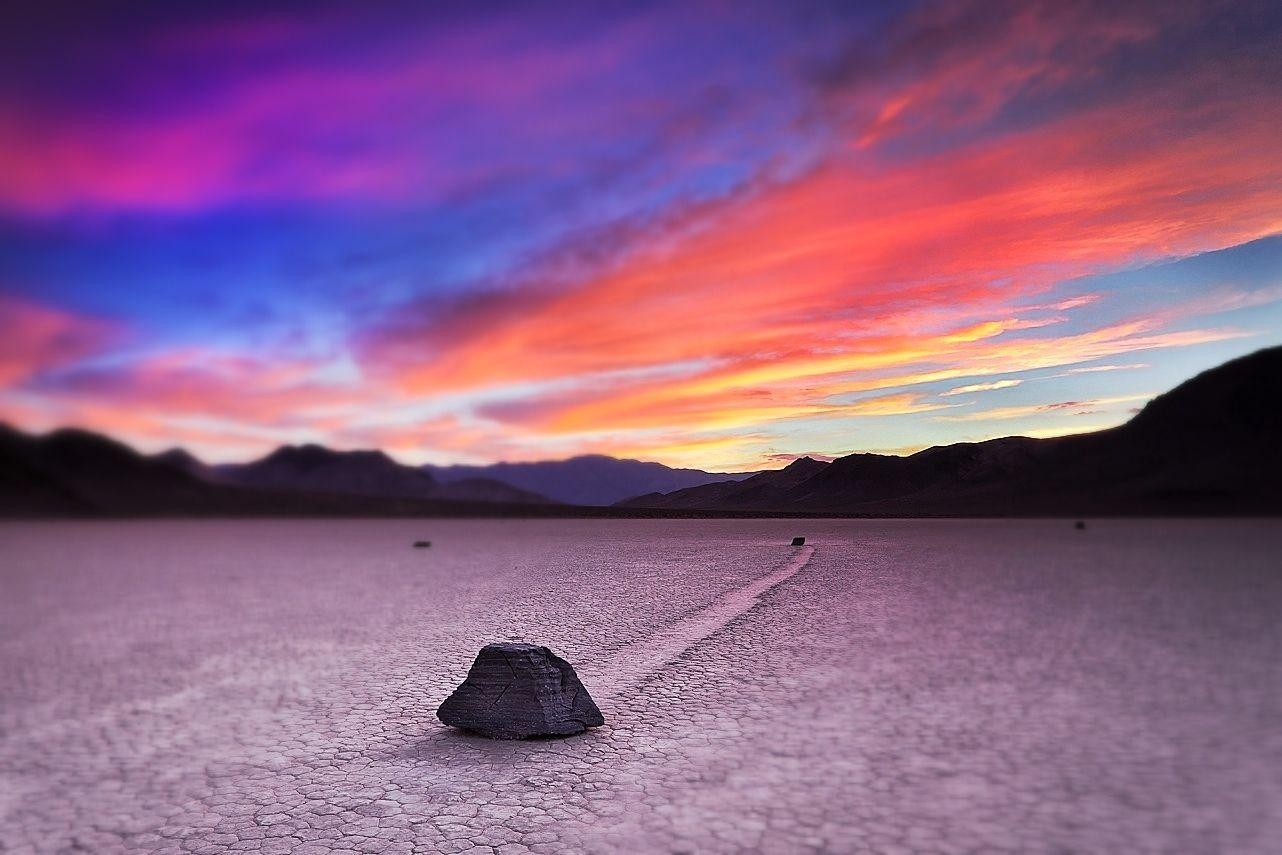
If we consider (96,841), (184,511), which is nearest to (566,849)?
(96,841)

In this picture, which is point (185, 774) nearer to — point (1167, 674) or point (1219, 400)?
point (1167, 674)

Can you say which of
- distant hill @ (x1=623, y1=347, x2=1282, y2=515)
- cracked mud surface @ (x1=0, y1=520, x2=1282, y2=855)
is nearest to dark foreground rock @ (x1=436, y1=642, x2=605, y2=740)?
cracked mud surface @ (x1=0, y1=520, x2=1282, y2=855)

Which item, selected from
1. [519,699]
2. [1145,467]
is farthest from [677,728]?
[1145,467]

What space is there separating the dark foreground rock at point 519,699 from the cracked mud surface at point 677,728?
6.0 inches

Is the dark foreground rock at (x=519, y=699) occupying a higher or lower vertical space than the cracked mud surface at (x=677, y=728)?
higher

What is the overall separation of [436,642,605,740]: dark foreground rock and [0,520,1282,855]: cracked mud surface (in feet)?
0.50

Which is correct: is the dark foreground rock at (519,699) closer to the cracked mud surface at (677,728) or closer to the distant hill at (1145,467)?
the cracked mud surface at (677,728)

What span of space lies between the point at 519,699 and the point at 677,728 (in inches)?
47.7

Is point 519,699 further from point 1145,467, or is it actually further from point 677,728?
point 1145,467

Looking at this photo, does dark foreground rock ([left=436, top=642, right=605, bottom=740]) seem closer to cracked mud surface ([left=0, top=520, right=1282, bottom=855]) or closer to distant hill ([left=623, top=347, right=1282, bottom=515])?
cracked mud surface ([left=0, top=520, right=1282, bottom=855])

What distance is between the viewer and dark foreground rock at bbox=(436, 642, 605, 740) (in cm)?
608

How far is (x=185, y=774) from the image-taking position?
561cm

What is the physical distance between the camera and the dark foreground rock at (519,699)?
20.0 feet

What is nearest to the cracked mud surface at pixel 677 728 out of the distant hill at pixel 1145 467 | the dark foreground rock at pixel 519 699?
the dark foreground rock at pixel 519 699
